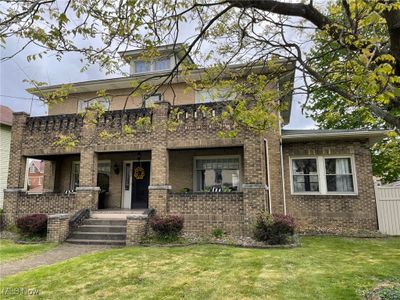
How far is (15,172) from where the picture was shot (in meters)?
12.9

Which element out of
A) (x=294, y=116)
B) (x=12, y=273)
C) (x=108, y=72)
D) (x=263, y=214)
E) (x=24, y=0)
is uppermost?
(x=294, y=116)

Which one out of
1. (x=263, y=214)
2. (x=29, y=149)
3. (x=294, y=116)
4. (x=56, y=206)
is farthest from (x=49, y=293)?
(x=294, y=116)

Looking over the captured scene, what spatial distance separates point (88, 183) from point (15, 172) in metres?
3.89

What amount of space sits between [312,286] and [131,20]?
18.0 feet

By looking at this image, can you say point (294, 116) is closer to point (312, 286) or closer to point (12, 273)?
point (312, 286)

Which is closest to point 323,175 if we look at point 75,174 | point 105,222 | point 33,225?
point 105,222

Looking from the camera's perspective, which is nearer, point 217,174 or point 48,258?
point 48,258

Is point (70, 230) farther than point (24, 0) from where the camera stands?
Yes

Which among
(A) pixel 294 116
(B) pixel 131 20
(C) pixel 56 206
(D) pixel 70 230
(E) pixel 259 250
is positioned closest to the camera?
(B) pixel 131 20

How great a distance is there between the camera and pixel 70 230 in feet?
34.9

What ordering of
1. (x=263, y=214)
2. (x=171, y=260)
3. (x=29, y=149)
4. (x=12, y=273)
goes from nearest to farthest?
(x=12, y=273), (x=171, y=260), (x=263, y=214), (x=29, y=149)

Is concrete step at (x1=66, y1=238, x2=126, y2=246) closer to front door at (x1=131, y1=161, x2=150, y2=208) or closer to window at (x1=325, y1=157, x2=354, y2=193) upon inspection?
front door at (x1=131, y1=161, x2=150, y2=208)

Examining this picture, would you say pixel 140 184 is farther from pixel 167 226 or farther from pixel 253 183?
pixel 253 183

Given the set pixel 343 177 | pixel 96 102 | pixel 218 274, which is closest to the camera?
pixel 96 102
